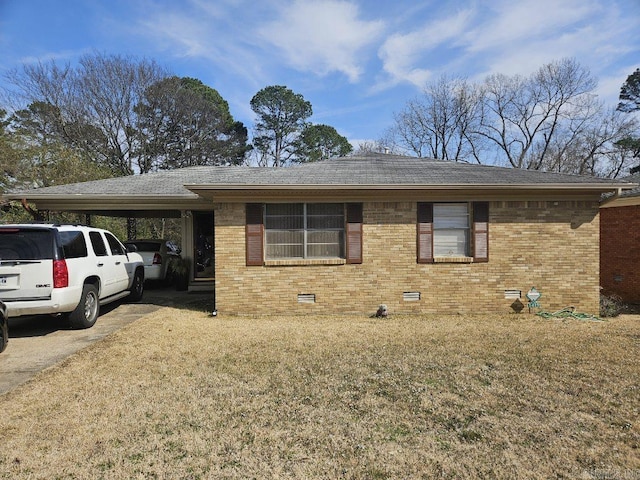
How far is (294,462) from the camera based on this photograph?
2.94 m

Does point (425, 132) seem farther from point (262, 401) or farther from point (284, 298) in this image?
point (262, 401)

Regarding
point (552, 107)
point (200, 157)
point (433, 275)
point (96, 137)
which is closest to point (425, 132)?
point (552, 107)

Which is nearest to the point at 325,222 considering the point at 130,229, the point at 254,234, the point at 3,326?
the point at 254,234

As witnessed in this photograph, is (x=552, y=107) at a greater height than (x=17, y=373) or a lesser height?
greater

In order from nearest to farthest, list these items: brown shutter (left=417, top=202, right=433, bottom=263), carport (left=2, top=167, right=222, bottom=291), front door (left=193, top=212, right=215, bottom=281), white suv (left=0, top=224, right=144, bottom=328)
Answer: white suv (left=0, top=224, right=144, bottom=328) < brown shutter (left=417, top=202, right=433, bottom=263) < carport (left=2, top=167, right=222, bottom=291) < front door (left=193, top=212, right=215, bottom=281)

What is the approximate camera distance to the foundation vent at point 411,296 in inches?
345

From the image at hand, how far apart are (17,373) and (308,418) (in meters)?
3.84

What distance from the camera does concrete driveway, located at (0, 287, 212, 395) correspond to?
16.4ft

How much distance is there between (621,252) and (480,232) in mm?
6093

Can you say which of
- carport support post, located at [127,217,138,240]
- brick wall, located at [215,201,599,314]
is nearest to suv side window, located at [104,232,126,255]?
brick wall, located at [215,201,599,314]

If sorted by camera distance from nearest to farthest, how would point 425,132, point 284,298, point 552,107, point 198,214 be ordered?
point 284,298 < point 198,214 < point 552,107 < point 425,132

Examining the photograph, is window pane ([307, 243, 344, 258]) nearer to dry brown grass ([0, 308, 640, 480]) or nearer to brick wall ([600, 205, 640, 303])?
dry brown grass ([0, 308, 640, 480])

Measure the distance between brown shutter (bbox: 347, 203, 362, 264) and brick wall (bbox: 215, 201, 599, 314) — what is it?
0.48ft

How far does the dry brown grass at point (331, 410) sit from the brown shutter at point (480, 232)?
2.68 meters
